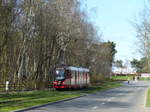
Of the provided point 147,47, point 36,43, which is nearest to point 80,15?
point 36,43

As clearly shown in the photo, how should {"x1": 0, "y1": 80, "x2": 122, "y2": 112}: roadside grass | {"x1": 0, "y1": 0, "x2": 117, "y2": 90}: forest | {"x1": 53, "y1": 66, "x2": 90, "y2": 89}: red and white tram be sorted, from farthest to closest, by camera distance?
{"x1": 53, "y1": 66, "x2": 90, "y2": 89}: red and white tram < {"x1": 0, "y1": 0, "x2": 117, "y2": 90}: forest < {"x1": 0, "y1": 80, "x2": 122, "y2": 112}: roadside grass

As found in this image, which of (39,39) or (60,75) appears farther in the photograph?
(39,39)

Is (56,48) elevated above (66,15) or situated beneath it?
situated beneath

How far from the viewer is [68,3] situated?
183 ft

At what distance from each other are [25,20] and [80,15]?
14.5m

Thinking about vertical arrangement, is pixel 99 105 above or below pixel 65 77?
below

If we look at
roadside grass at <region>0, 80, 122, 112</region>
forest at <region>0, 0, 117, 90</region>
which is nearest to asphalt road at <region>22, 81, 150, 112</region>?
roadside grass at <region>0, 80, 122, 112</region>

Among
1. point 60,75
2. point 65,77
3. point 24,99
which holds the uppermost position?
point 60,75

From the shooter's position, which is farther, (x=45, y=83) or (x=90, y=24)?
(x=90, y=24)

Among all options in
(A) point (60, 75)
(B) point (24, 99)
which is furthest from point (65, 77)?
(B) point (24, 99)

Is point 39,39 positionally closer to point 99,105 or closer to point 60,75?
point 60,75

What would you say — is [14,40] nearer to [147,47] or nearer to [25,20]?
[25,20]

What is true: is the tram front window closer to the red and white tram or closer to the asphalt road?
the red and white tram

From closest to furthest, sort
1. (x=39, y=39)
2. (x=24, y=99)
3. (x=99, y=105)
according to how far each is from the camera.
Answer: (x=99, y=105) → (x=24, y=99) → (x=39, y=39)
